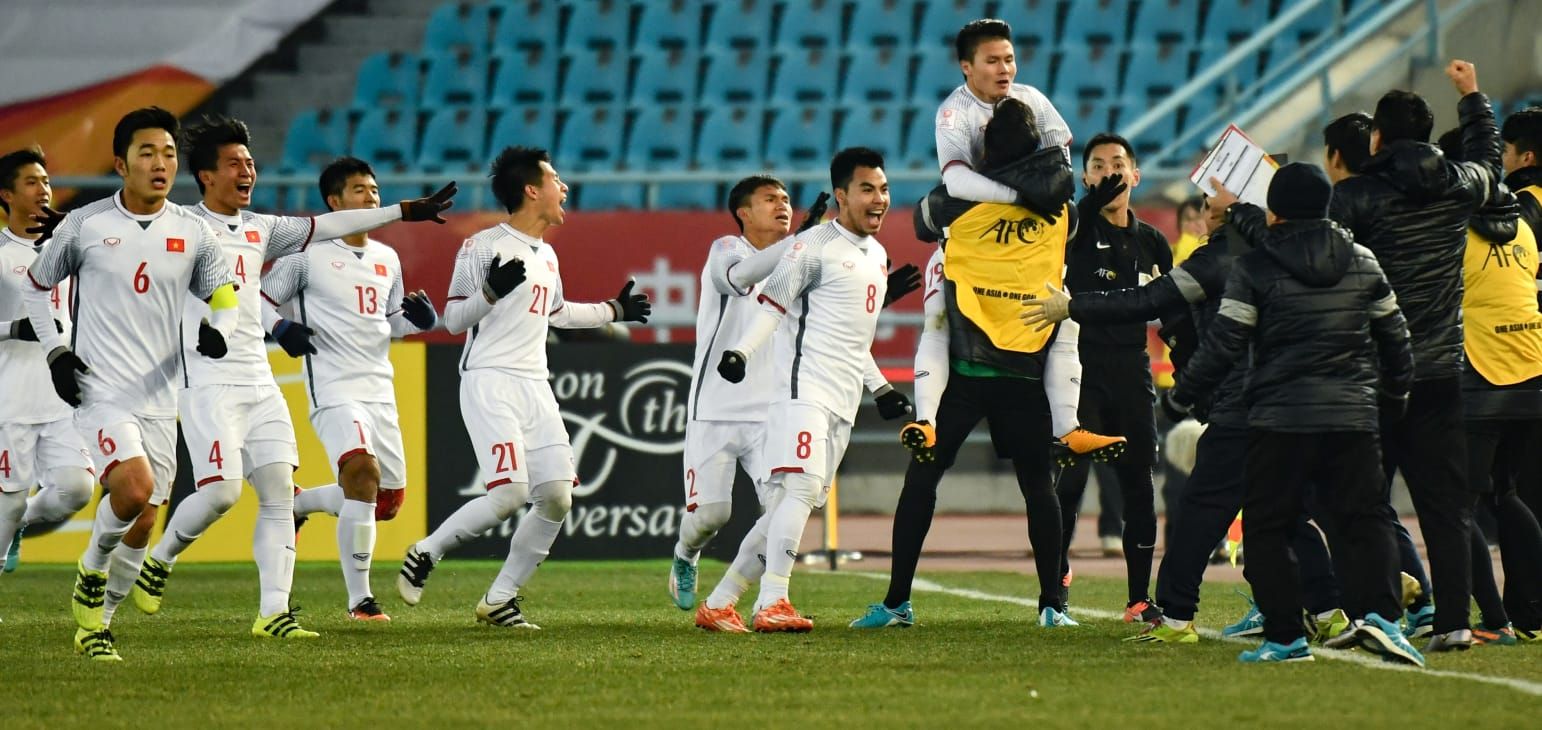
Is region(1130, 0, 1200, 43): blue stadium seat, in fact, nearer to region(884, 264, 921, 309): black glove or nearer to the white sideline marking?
the white sideline marking

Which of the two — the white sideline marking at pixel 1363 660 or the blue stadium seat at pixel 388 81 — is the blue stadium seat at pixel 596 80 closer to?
the blue stadium seat at pixel 388 81

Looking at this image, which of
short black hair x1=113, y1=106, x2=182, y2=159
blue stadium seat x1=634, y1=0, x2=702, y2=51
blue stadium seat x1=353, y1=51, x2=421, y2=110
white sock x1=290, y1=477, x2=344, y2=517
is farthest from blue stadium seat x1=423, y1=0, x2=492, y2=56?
short black hair x1=113, y1=106, x2=182, y2=159

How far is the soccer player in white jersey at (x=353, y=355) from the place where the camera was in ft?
31.4

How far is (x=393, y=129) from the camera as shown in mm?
21078

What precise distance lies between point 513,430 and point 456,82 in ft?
43.3

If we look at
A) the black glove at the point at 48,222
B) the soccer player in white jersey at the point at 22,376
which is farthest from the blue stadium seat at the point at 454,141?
the black glove at the point at 48,222

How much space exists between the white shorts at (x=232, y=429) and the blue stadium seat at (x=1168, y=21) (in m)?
13.8

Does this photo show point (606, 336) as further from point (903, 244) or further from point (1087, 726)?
point (1087, 726)

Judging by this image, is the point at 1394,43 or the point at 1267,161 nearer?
the point at 1267,161

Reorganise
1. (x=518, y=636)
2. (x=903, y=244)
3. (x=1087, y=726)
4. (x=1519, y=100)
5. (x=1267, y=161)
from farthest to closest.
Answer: (x=1519, y=100) → (x=903, y=244) → (x=518, y=636) → (x=1267, y=161) → (x=1087, y=726)

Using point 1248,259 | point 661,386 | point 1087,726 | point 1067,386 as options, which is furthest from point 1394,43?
point 1087,726

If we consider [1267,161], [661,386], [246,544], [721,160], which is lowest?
[246,544]

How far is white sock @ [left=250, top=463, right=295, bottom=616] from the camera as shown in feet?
27.1

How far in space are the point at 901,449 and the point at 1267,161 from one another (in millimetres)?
10198
